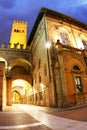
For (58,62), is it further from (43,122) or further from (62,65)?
(43,122)

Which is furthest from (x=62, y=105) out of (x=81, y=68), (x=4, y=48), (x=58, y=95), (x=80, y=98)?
(x=4, y=48)

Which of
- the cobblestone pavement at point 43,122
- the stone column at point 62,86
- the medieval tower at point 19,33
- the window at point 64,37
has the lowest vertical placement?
the cobblestone pavement at point 43,122

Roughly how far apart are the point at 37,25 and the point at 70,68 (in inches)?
411

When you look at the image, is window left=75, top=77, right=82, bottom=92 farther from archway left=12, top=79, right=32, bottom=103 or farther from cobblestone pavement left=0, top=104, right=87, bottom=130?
archway left=12, top=79, right=32, bottom=103

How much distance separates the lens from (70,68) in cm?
1544

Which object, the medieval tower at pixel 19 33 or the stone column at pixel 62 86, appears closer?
the stone column at pixel 62 86

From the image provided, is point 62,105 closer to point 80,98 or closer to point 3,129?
point 80,98

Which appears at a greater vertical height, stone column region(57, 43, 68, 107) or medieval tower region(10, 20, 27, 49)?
medieval tower region(10, 20, 27, 49)

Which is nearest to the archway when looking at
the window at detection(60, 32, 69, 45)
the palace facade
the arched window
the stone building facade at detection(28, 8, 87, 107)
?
the palace facade

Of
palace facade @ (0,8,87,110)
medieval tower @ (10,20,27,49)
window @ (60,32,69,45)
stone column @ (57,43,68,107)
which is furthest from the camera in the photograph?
medieval tower @ (10,20,27,49)

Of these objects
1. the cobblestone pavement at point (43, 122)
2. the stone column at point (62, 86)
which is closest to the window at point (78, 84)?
the stone column at point (62, 86)

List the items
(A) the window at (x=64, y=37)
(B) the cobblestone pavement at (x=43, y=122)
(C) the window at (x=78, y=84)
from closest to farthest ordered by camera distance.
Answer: (B) the cobblestone pavement at (x=43, y=122), (C) the window at (x=78, y=84), (A) the window at (x=64, y=37)

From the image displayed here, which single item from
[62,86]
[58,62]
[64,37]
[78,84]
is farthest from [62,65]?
[64,37]

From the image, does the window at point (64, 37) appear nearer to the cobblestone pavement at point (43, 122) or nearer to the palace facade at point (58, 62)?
the palace facade at point (58, 62)
